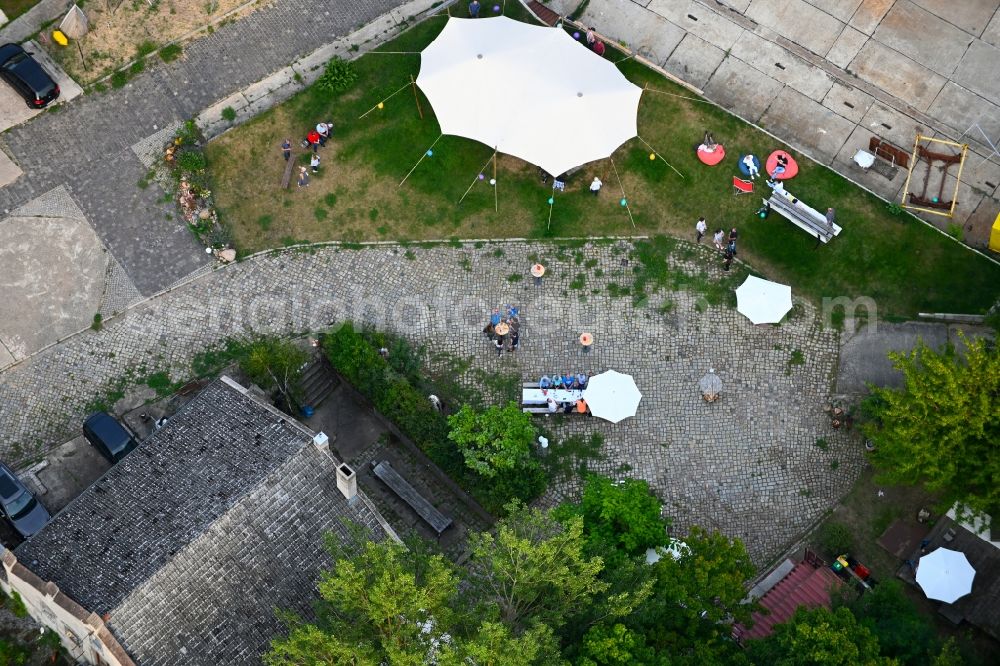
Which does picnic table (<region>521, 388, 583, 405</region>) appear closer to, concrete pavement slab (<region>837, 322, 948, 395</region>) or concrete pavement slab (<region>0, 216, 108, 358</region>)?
concrete pavement slab (<region>837, 322, 948, 395</region>)

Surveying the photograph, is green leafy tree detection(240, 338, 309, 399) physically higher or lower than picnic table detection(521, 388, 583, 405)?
higher

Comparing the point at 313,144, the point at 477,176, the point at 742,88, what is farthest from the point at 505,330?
the point at 742,88

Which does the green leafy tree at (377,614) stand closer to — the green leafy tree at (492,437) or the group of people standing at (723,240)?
the green leafy tree at (492,437)

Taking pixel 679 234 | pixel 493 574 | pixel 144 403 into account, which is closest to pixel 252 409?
pixel 144 403

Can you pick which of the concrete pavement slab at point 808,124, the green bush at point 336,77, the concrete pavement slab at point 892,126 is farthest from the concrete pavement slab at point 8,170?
the concrete pavement slab at point 892,126

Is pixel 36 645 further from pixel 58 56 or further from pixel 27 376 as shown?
pixel 58 56

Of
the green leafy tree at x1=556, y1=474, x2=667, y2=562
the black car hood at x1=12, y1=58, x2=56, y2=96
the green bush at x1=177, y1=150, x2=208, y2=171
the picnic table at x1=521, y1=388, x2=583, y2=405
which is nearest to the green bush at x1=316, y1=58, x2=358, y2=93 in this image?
the green bush at x1=177, y1=150, x2=208, y2=171
